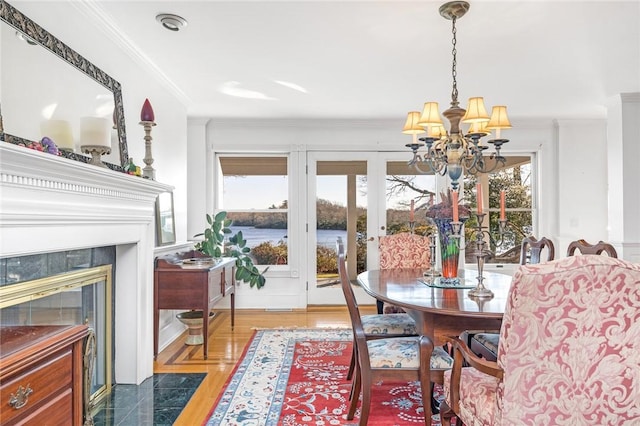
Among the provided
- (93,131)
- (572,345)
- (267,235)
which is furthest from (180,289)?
(572,345)

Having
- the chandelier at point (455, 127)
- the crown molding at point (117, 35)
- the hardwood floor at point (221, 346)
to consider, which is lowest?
the hardwood floor at point (221, 346)

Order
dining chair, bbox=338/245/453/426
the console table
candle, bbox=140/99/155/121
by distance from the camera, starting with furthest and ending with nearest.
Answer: the console table < candle, bbox=140/99/155/121 < dining chair, bbox=338/245/453/426

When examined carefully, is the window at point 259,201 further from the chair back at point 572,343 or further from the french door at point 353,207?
the chair back at point 572,343

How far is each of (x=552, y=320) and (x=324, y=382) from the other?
1905 mm

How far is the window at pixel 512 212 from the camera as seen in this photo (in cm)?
527

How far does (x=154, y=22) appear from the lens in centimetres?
250

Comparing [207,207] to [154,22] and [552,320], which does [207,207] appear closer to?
[154,22]

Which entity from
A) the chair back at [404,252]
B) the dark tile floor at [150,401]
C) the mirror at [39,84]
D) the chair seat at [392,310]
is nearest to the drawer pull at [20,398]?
the mirror at [39,84]

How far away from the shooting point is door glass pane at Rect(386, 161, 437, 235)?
17.0 feet

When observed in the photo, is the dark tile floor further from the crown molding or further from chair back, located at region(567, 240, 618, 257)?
chair back, located at region(567, 240, 618, 257)

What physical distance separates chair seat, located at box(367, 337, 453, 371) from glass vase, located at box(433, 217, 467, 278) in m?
0.66

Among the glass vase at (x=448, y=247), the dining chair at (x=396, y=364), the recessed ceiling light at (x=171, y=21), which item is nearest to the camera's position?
the dining chair at (x=396, y=364)

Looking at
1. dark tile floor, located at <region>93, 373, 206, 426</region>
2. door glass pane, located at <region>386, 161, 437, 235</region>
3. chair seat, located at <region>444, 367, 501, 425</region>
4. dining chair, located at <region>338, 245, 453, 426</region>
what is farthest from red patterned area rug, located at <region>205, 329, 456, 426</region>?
door glass pane, located at <region>386, 161, 437, 235</region>

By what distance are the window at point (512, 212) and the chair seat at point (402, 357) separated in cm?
354
